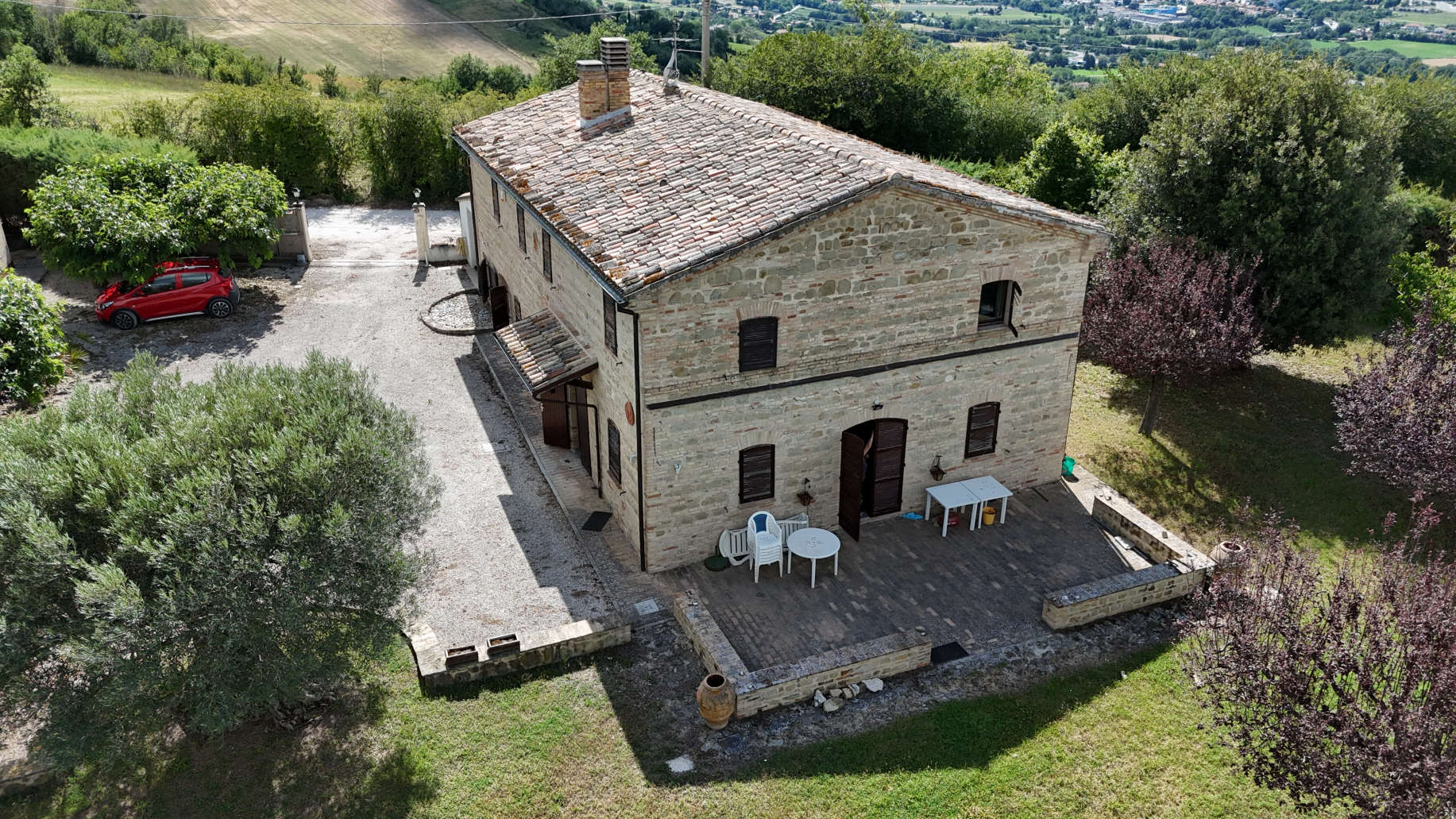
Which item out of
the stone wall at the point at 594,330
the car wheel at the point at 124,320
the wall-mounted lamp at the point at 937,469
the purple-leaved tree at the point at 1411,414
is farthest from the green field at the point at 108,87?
the purple-leaved tree at the point at 1411,414

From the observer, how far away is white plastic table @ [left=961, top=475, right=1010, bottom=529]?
699 inches

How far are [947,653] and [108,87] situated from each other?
5481 centimetres

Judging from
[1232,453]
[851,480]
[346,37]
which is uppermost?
[346,37]

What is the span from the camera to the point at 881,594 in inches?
632

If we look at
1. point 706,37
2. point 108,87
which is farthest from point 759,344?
point 108,87

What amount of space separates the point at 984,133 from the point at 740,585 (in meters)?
30.5

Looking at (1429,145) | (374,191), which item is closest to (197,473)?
(374,191)

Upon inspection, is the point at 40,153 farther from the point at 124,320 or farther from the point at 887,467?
the point at 887,467

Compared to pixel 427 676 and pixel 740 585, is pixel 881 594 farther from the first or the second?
pixel 427 676

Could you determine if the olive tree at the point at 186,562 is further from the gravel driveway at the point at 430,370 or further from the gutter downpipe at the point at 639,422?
the gutter downpipe at the point at 639,422

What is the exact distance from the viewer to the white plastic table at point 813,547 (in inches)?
630

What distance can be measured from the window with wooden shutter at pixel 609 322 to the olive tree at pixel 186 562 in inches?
178

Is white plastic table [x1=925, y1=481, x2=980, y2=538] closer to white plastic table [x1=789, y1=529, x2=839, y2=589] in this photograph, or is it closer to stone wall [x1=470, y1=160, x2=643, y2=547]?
white plastic table [x1=789, y1=529, x2=839, y2=589]

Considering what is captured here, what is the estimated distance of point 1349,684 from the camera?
9633 mm
